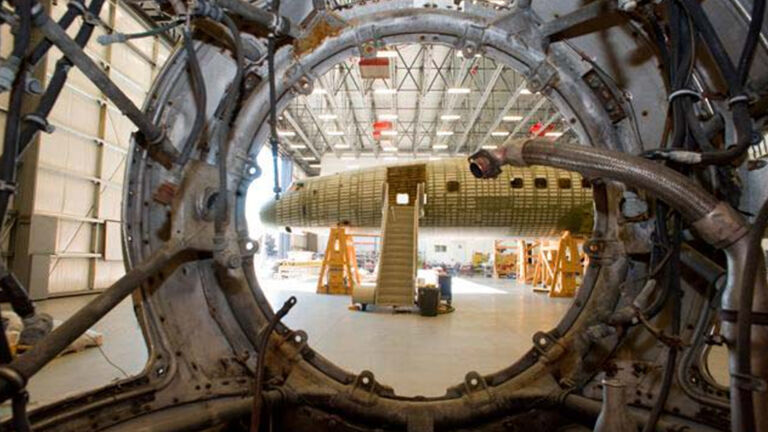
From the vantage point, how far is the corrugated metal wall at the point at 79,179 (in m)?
6.75

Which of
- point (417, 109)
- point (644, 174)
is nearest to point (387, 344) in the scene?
point (644, 174)

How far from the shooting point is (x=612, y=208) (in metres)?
1.82

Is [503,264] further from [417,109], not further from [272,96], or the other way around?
[272,96]

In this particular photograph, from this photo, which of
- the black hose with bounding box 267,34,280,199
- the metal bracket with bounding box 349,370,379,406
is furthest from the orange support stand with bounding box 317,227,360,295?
the black hose with bounding box 267,34,280,199

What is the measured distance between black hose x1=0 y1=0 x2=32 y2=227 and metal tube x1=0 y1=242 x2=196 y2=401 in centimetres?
36

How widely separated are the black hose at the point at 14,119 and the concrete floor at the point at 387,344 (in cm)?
74

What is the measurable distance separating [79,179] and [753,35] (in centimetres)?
963

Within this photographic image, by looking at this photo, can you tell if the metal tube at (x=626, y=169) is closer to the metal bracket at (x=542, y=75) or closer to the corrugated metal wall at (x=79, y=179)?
the metal bracket at (x=542, y=75)

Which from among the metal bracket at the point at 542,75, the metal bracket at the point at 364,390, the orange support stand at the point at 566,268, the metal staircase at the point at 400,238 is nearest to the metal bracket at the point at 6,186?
the metal bracket at the point at 364,390

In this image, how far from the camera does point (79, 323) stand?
51.5 inches

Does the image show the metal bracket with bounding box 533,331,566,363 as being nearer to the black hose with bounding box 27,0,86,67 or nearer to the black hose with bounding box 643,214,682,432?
the black hose with bounding box 643,214,682,432

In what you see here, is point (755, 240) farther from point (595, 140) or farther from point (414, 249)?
point (414, 249)

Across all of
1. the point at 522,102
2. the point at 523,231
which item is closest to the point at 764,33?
the point at 523,231

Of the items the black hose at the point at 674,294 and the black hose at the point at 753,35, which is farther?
the black hose at the point at 674,294
